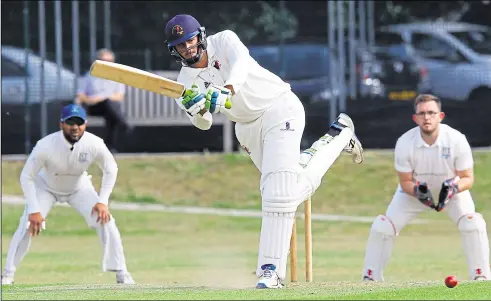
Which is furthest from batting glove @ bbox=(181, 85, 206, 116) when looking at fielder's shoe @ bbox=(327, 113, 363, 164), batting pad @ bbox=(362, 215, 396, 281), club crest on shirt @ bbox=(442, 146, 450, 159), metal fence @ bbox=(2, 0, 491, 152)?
metal fence @ bbox=(2, 0, 491, 152)

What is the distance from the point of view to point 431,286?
8.58 m

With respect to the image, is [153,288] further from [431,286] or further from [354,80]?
[354,80]

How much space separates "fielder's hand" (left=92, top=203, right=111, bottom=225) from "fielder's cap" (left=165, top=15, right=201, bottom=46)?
3409 millimetres

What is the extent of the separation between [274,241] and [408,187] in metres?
2.92

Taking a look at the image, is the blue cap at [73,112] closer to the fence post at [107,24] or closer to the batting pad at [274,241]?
the batting pad at [274,241]

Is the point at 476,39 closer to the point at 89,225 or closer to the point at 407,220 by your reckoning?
the point at 407,220

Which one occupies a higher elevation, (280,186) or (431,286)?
(280,186)

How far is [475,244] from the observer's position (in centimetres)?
1110

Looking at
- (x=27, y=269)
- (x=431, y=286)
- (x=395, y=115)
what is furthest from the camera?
(x=395, y=115)

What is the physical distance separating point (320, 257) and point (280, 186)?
19.7 feet

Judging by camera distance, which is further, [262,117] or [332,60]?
[332,60]

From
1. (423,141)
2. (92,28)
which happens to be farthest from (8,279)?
(92,28)

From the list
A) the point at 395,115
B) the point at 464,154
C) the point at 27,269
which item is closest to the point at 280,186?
the point at 464,154

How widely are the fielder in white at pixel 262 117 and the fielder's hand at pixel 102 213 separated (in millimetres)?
2934
